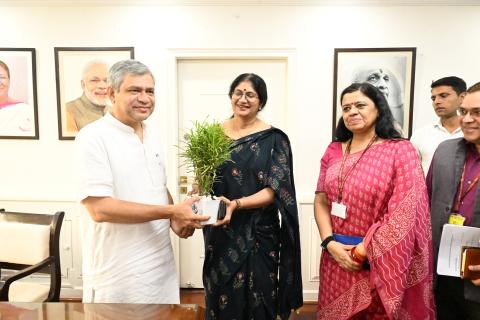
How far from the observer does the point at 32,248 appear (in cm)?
195

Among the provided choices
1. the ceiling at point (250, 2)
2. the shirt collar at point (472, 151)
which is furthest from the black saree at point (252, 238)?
the ceiling at point (250, 2)

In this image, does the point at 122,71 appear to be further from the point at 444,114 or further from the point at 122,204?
the point at 444,114

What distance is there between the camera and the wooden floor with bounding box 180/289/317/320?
2625 millimetres

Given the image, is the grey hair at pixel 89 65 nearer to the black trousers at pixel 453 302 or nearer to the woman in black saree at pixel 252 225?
the woman in black saree at pixel 252 225

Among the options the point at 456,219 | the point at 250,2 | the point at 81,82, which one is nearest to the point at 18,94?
the point at 81,82

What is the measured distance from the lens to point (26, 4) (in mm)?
2658

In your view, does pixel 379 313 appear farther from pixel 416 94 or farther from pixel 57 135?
pixel 57 135

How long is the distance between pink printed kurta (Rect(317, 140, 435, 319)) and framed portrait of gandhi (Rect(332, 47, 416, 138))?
4.50ft

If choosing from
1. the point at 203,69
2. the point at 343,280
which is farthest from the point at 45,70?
the point at 343,280

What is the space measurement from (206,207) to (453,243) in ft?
3.12

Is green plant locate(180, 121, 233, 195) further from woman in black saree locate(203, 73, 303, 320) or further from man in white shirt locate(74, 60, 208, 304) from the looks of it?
woman in black saree locate(203, 73, 303, 320)

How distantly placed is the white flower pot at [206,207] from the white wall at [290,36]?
155 cm

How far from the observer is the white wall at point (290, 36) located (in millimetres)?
2619

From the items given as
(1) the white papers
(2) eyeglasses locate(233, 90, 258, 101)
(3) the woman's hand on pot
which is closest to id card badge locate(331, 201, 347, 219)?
(3) the woman's hand on pot
